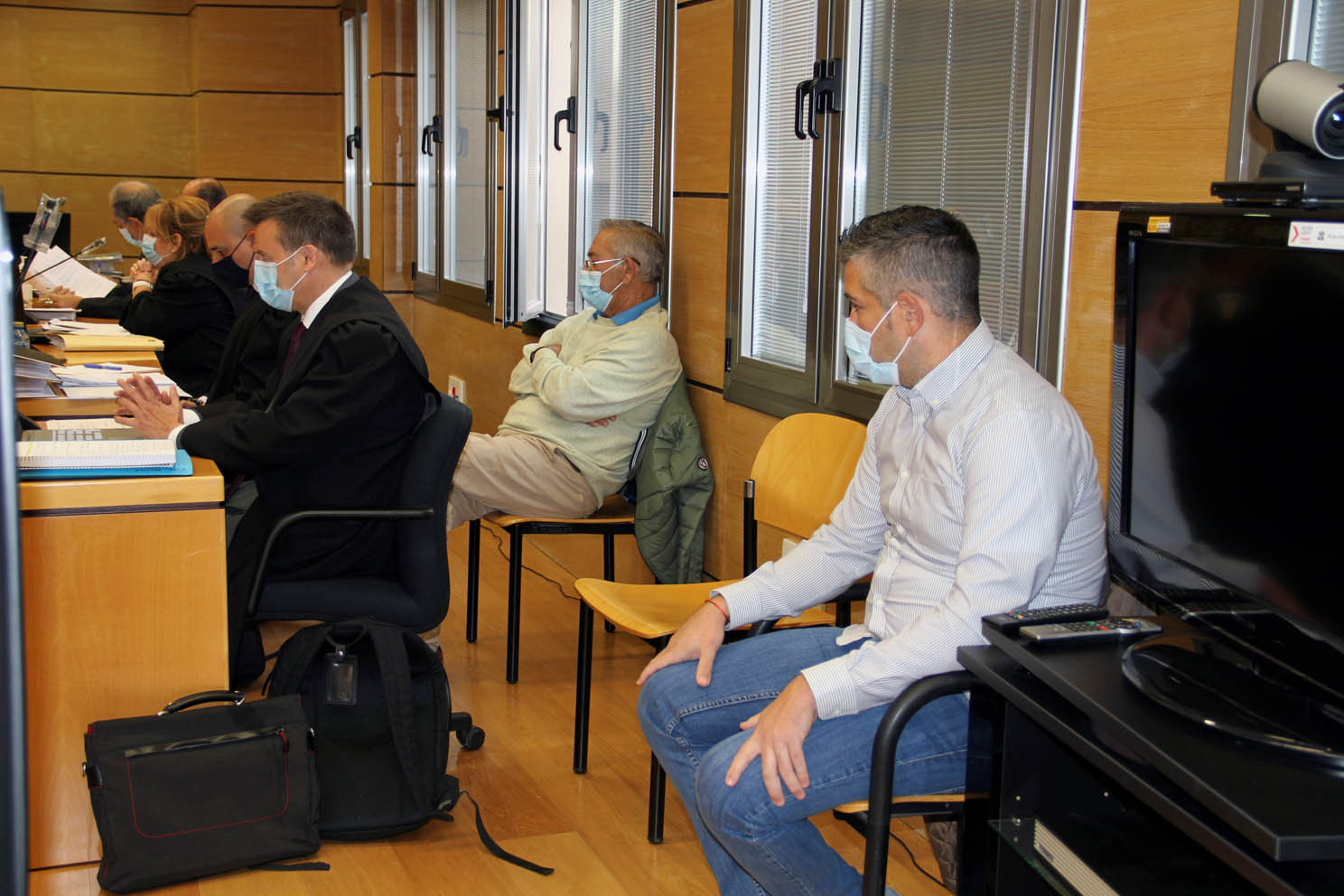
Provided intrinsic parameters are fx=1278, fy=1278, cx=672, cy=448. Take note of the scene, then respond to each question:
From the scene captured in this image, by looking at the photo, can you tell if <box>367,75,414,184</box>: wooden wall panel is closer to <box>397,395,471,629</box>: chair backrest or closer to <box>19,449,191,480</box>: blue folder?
<box>397,395,471,629</box>: chair backrest

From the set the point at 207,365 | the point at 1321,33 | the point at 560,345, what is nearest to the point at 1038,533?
the point at 1321,33

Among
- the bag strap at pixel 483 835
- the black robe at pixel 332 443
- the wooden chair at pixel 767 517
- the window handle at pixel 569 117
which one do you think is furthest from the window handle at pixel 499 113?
the bag strap at pixel 483 835

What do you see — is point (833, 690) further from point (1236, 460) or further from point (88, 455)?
point (88, 455)

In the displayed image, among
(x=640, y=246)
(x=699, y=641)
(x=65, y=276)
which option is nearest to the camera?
(x=699, y=641)

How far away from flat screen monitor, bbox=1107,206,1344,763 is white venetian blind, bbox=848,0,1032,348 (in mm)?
726

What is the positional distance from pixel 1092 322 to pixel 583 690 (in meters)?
1.38

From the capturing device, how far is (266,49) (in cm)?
887

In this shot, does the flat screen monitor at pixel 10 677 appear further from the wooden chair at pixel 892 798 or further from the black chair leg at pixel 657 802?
the black chair leg at pixel 657 802

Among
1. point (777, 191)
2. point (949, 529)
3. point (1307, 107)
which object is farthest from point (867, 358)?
point (777, 191)

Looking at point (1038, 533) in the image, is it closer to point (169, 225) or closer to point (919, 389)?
point (919, 389)

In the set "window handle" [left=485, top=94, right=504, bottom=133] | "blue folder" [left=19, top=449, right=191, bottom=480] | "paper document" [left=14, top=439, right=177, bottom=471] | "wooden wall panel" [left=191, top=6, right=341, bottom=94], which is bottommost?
"blue folder" [left=19, top=449, right=191, bottom=480]

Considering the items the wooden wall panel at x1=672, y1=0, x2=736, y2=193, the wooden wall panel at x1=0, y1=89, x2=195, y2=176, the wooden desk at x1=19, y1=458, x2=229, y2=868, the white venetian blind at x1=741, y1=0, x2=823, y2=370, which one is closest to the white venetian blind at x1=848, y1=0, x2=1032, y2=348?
the white venetian blind at x1=741, y1=0, x2=823, y2=370

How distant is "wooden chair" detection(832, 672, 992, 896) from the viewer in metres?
1.63

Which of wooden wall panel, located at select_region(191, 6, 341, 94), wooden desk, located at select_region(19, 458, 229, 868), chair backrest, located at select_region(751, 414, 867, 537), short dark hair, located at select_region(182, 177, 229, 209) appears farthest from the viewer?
wooden wall panel, located at select_region(191, 6, 341, 94)
